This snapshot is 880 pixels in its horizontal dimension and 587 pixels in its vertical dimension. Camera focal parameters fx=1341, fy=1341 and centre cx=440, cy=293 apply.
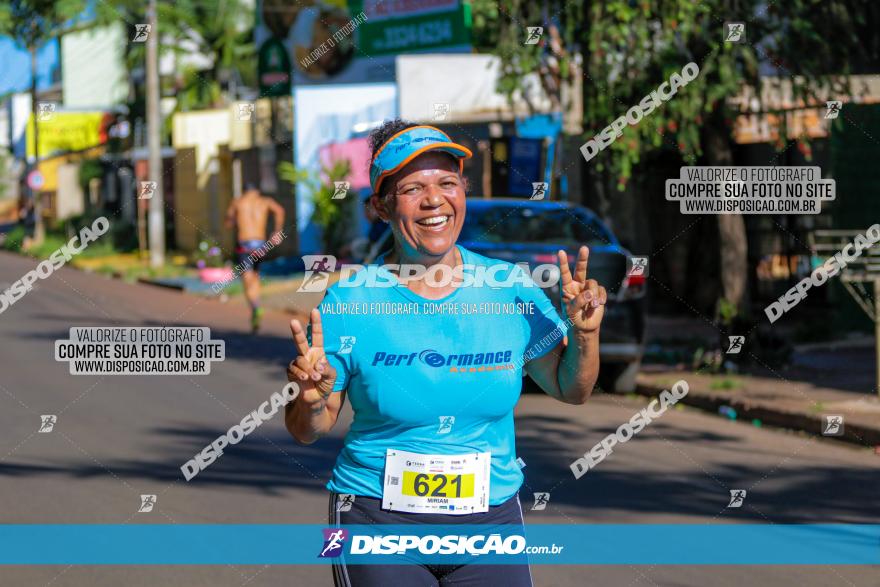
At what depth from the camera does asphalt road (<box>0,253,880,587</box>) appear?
256 inches

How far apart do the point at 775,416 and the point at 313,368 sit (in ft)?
27.5

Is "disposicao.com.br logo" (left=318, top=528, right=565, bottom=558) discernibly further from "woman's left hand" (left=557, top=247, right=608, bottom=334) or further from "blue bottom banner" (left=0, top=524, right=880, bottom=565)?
"blue bottom banner" (left=0, top=524, right=880, bottom=565)

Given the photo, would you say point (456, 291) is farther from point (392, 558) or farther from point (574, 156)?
point (574, 156)

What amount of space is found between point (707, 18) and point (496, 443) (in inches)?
413

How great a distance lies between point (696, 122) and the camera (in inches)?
527

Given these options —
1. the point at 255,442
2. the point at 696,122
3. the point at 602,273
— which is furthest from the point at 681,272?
the point at 255,442

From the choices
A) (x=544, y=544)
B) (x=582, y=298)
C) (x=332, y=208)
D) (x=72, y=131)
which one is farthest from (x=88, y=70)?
(x=582, y=298)

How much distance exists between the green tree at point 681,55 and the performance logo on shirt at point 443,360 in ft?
32.5

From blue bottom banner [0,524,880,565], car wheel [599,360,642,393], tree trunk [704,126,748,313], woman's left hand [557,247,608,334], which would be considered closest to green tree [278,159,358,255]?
tree trunk [704,126,748,313]

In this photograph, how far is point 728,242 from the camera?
556 inches

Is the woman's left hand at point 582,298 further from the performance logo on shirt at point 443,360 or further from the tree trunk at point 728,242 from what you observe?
the tree trunk at point 728,242

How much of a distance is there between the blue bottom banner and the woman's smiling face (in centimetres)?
319

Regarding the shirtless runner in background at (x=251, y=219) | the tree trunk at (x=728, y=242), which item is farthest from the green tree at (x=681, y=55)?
the shirtless runner in background at (x=251, y=219)

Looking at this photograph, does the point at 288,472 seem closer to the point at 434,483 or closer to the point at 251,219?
the point at 434,483
